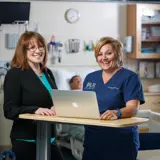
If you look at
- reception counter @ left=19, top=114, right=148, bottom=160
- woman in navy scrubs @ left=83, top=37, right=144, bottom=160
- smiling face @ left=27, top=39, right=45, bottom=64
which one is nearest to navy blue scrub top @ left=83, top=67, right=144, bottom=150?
woman in navy scrubs @ left=83, top=37, right=144, bottom=160

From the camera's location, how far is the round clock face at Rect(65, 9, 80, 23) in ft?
15.5

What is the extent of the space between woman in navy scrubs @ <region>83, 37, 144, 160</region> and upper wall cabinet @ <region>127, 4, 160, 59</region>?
8.45 feet

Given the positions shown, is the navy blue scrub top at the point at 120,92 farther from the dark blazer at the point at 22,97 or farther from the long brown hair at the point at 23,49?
A: the long brown hair at the point at 23,49

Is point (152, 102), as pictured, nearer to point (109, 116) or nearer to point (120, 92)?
point (120, 92)

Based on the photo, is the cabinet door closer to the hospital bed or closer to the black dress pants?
the hospital bed

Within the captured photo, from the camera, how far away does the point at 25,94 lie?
84.5 inches

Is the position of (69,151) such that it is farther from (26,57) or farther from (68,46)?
(26,57)

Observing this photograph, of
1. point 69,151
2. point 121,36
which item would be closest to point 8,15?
point 121,36

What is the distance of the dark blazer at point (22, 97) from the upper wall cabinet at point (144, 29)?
265 cm

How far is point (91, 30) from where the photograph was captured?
4.82 m

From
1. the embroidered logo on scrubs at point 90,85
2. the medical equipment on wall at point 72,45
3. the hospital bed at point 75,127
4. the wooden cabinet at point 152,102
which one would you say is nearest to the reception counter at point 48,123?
the embroidered logo on scrubs at point 90,85

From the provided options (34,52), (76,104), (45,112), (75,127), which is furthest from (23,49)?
(75,127)

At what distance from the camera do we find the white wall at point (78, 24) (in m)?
4.66

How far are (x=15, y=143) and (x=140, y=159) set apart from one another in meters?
0.85
